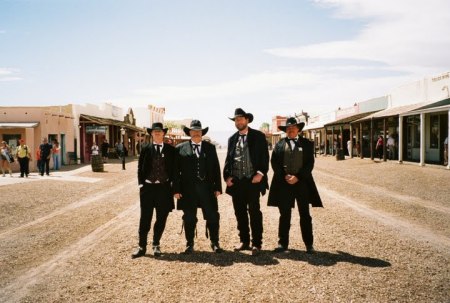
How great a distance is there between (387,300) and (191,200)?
2.85 m

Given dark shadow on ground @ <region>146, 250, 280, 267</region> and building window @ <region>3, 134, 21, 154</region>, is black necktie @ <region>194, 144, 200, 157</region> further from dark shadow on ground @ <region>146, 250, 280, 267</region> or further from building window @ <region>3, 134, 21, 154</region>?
building window @ <region>3, 134, 21, 154</region>

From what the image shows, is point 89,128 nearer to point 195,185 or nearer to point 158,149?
point 158,149

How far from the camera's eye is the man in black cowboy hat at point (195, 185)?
565 centimetres

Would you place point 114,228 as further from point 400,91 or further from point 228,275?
point 400,91

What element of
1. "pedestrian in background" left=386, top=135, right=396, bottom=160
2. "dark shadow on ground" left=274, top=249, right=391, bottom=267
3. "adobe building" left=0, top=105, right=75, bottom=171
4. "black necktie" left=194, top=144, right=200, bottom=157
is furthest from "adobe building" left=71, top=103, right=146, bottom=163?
"dark shadow on ground" left=274, top=249, right=391, bottom=267

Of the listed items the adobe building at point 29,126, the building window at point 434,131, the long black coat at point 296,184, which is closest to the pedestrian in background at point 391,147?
the building window at point 434,131

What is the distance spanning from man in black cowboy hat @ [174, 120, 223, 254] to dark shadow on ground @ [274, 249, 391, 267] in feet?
3.34

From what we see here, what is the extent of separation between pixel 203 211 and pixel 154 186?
785 millimetres

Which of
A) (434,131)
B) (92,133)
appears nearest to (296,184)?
(434,131)

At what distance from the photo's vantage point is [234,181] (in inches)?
219

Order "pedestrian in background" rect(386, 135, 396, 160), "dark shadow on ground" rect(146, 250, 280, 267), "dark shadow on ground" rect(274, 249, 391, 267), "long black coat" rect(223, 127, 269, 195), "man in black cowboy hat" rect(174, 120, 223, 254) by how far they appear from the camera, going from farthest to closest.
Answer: "pedestrian in background" rect(386, 135, 396, 160), "man in black cowboy hat" rect(174, 120, 223, 254), "long black coat" rect(223, 127, 269, 195), "dark shadow on ground" rect(146, 250, 280, 267), "dark shadow on ground" rect(274, 249, 391, 267)

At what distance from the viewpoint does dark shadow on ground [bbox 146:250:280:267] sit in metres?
5.11

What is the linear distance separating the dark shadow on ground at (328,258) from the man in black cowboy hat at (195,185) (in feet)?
3.34

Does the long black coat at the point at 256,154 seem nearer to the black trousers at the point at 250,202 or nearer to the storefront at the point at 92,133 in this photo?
the black trousers at the point at 250,202
